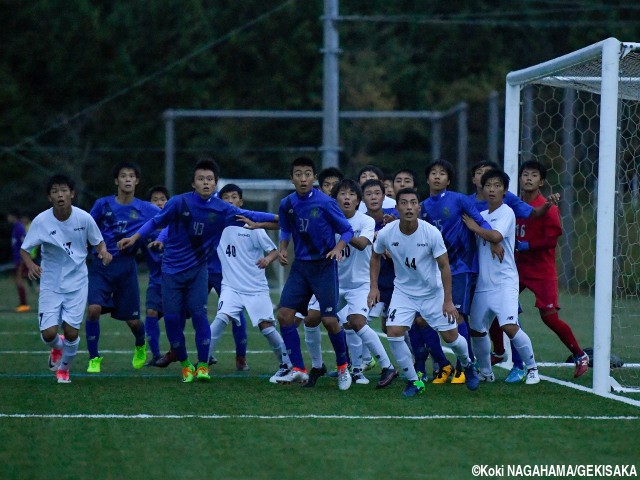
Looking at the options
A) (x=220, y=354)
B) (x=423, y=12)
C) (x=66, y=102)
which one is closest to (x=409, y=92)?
(x=423, y=12)

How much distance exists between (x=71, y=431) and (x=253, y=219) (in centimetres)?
329

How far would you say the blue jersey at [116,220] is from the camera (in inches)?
442

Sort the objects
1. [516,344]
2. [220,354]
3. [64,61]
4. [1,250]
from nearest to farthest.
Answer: [516,344]
[220,354]
[1,250]
[64,61]

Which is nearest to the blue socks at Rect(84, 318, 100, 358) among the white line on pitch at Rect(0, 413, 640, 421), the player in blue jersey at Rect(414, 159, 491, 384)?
the white line on pitch at Rect(0, 413, 640, 421)

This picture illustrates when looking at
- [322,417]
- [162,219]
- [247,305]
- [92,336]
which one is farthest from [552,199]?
[92,336]

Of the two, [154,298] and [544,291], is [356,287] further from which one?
[154,298]

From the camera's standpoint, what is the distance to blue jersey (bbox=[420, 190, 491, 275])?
977cm

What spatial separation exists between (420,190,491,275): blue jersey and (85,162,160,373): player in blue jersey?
3.03 meters

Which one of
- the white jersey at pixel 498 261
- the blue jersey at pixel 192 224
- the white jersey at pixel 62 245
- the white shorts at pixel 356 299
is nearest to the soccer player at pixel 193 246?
the blue jersey at pixel 192 224

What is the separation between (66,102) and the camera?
40.8m

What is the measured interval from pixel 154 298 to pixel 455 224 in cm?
378

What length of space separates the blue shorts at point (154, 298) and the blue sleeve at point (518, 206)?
4.01 metres

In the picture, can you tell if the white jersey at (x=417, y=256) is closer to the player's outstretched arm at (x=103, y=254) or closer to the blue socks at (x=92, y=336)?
the player's outstretched arm at (x=103, y=254)

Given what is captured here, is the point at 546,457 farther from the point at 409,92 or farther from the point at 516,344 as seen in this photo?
the point at 409,92
